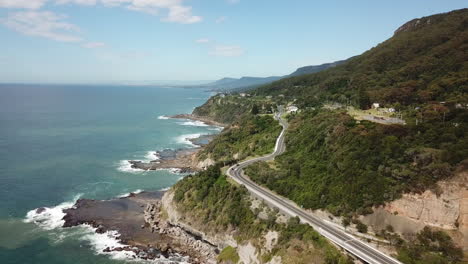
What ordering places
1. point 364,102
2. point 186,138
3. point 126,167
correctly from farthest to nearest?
point 186,138 → point 126,167 → point 364,102

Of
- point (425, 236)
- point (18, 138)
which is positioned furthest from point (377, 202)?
point (18, 138)

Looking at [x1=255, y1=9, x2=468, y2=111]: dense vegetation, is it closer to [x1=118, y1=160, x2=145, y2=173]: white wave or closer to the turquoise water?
the turquoise water

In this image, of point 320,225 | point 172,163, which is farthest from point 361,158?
point 172,163

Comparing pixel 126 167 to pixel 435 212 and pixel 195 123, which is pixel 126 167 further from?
pixel 195 123

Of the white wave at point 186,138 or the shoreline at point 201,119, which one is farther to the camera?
the shoreline at point 201,119

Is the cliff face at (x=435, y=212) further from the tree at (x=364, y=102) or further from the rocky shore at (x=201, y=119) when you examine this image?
the rocky shore at (x=201, y=119)

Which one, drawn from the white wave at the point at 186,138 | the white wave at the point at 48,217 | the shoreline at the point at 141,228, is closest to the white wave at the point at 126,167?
the shoreline at the point at 141,228
